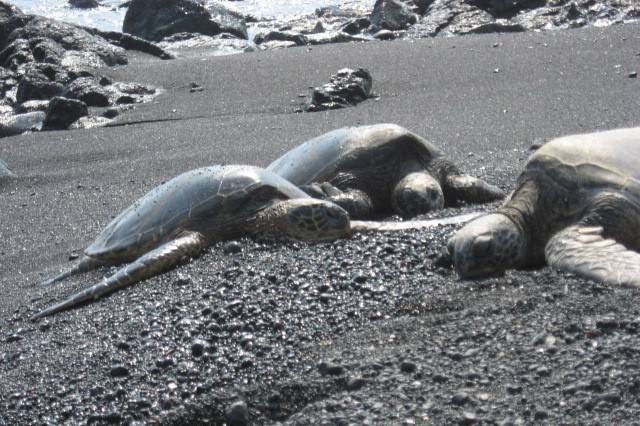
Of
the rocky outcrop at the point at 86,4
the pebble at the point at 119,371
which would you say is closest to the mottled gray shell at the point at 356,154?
the pebble at the point at 119,371

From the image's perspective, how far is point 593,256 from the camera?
13.0 feet

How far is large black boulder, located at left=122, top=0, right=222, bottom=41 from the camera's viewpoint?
754 inches

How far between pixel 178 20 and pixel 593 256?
1661 cm

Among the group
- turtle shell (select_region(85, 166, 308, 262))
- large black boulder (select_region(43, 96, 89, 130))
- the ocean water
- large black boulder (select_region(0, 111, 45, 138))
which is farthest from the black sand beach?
the ocean water

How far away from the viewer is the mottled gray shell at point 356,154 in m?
6.41

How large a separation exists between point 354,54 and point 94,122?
3.71m

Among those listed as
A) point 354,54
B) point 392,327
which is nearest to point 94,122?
point 354,54

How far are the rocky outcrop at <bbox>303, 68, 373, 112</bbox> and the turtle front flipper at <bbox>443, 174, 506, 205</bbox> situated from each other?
359 centimetres

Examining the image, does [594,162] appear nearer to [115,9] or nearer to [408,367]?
[408,367]

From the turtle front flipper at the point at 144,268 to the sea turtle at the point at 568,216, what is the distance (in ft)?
4.73

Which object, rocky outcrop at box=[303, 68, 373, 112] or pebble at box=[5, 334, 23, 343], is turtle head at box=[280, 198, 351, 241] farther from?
rocky outcrop at box=[303, 68, 373, 112]

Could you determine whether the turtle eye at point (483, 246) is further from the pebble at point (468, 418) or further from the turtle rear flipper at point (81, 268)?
the turtle rear flipper at point (81, 268)

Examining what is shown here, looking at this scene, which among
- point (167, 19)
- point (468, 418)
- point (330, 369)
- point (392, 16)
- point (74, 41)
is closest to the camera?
point (468, 418)

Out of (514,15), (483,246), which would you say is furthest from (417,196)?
(514,15)
